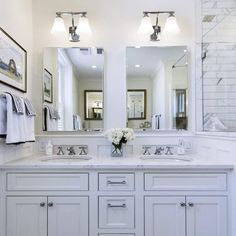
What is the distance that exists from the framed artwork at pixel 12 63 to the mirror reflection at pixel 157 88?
3.26ft

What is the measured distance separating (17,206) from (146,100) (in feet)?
4.93

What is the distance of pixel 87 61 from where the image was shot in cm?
268

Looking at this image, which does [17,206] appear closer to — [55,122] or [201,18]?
[55,122]

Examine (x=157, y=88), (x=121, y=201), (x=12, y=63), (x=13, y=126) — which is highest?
(x=12, y=63)

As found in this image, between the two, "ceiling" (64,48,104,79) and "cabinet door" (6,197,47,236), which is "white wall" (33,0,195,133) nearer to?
"ceiling" (64,48,104,79)

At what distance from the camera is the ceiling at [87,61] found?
2676 millimetres

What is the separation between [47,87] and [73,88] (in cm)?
26

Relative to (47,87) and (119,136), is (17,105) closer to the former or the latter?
(47,87)

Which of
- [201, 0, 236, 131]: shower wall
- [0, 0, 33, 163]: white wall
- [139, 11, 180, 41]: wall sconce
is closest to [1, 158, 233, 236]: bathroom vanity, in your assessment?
[0, 0, 33, 163]: white wall

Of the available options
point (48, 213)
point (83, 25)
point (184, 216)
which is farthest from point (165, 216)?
point (83, 25)

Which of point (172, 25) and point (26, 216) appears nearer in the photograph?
point (26, 216)

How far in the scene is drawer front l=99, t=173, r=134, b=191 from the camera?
2.04 metres

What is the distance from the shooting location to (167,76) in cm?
268

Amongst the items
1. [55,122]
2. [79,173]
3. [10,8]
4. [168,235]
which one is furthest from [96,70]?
[168,235]
